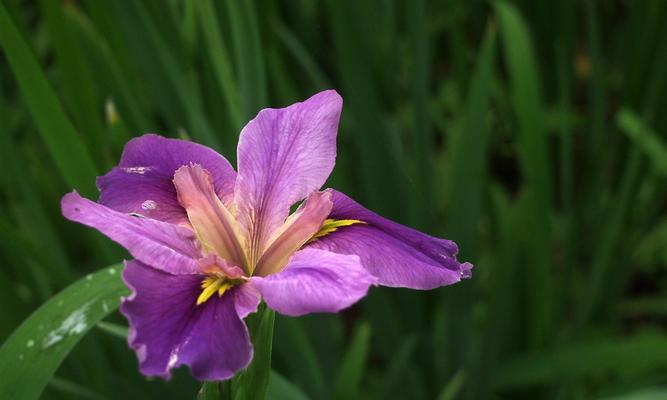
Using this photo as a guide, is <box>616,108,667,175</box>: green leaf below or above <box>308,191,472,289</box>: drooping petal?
below

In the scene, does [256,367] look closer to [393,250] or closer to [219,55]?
[393,250]

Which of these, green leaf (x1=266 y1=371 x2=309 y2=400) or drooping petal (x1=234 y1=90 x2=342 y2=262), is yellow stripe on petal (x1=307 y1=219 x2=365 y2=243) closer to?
drooping petal (x1=234 y1=90 x2=342 y2=262)

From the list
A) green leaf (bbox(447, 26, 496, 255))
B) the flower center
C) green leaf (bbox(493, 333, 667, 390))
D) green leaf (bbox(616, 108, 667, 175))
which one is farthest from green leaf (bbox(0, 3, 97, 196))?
green leaf (bbox(616, 108, 667, 175))

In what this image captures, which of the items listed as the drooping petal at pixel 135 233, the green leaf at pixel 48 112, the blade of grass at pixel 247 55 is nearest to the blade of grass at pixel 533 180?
the blade of grass at pixel 247 55

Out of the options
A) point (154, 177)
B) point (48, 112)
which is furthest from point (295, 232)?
point (48, 112)

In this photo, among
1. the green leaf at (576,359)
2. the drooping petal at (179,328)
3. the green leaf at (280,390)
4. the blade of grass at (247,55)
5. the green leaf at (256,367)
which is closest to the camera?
the drooping petal at (179,328)

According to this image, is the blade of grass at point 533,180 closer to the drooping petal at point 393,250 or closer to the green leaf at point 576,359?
the green leaf at point 576,359

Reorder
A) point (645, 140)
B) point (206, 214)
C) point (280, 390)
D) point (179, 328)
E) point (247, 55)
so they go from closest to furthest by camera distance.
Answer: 1. point (179, 328)
2. point (206, 214)
3. point (280, 390)
4. point (247, 55)
5. point (645, 140)
